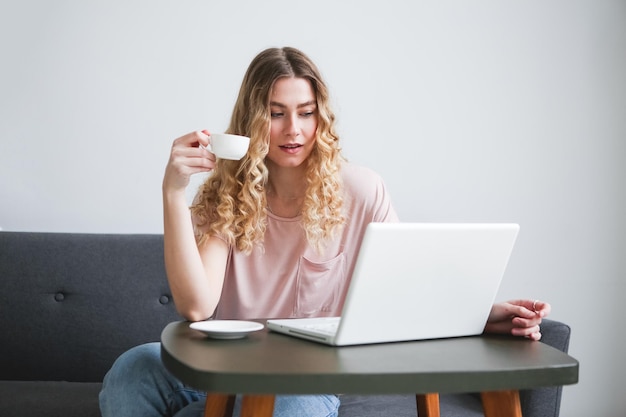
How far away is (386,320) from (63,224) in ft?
5.53

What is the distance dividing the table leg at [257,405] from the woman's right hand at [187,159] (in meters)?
0.50

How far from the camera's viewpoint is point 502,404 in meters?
1.21

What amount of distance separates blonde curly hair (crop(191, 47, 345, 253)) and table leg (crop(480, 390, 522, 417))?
2.07 ft

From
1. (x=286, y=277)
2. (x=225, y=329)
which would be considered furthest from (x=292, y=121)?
(x=225, y=329)

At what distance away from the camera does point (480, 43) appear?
2.70m

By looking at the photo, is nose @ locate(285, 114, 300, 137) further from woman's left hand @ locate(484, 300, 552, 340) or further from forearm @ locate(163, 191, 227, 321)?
woman's left hand @ locate(484, 300, 552, 340)

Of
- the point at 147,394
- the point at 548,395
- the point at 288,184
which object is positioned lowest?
the point at 548,395

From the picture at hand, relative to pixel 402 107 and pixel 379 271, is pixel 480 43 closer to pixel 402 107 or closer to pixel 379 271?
pixel 402 107

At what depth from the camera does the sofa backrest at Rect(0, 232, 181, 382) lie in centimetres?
226

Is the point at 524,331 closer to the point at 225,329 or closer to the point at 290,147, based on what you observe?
the point at 225,329

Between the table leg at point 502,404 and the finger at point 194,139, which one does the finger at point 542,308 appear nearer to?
the table leg at point 502,404

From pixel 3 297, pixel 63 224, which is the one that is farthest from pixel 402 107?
pixel 3 297

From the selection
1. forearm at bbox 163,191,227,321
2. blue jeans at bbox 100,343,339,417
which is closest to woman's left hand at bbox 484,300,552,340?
blue jeans at bbox 100,343,339,417

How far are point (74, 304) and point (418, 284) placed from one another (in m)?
1.44
